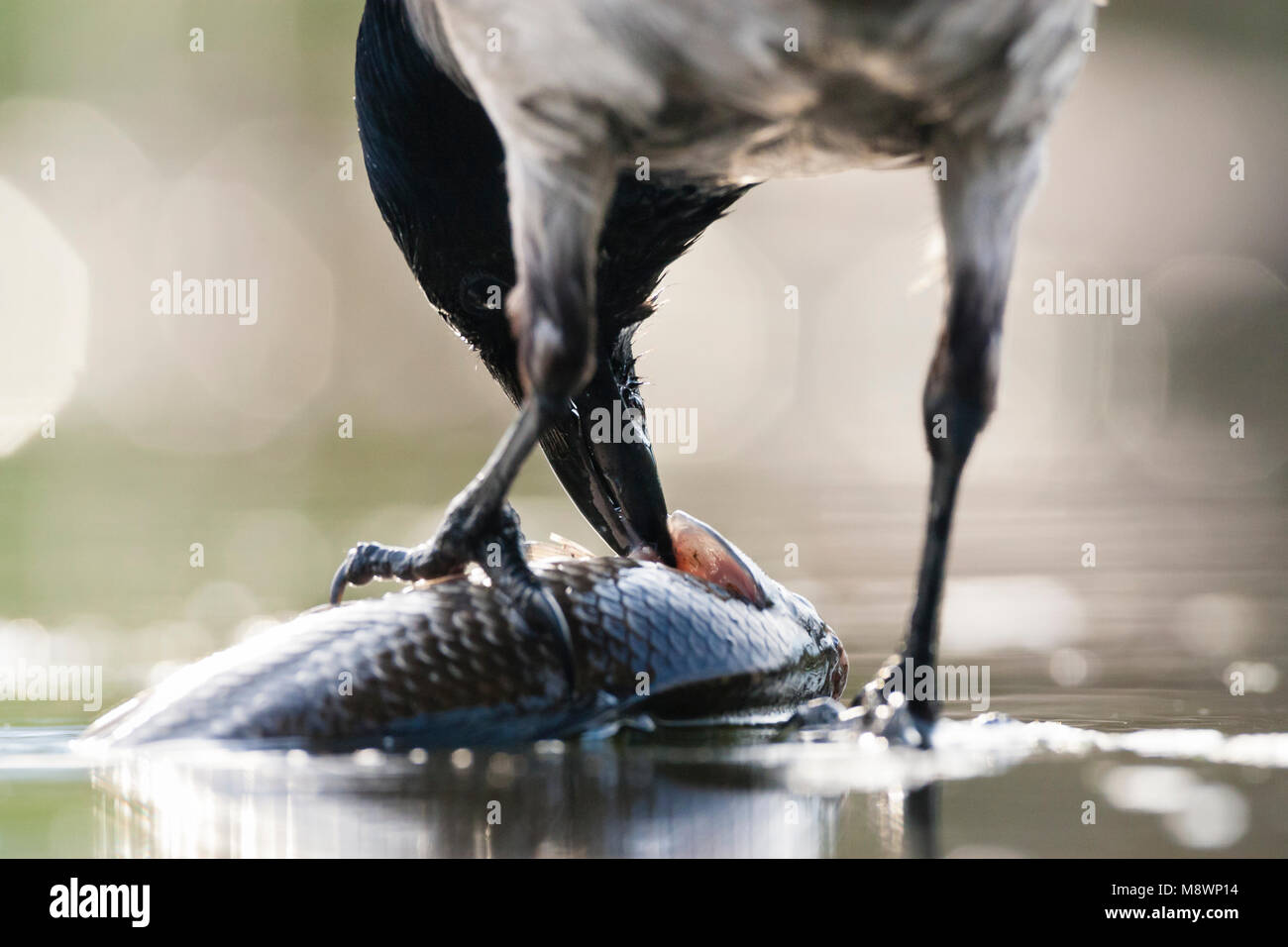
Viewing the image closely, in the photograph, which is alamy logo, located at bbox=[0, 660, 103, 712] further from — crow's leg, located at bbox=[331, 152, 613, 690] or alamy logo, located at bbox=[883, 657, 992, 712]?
alamy logo, located at bbox=[883, 657, 992, 712]

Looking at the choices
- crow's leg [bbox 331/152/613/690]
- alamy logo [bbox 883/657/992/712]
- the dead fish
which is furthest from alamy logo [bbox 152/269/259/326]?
the dead fish

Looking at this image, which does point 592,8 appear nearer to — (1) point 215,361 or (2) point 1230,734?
(2) point 1230,734

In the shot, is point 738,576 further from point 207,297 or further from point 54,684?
point 207,297

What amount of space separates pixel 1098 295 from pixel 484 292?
61.4 ft

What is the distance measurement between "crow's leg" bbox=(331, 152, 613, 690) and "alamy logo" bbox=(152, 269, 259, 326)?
50.8ft

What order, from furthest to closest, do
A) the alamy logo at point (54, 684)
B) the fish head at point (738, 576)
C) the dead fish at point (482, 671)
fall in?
the alamy logo at point (54, 684) → the fish head at point (738, 576) → the dead fish at point (482, 671)

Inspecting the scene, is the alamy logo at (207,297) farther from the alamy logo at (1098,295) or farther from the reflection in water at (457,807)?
A: the reflection in water at (457,807)

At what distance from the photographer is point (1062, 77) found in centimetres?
477

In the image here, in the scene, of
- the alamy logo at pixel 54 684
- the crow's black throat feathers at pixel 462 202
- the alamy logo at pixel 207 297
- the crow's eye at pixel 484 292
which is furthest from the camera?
the alamy logo at pixel 207 297

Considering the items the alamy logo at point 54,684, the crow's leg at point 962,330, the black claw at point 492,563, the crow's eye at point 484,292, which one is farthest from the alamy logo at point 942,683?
the alamy logo at point 54,684

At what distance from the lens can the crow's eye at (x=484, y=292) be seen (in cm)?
564

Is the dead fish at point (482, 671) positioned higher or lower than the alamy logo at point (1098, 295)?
lower

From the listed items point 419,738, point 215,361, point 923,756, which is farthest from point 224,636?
point 215,361

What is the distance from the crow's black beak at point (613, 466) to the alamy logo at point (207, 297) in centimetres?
1491
